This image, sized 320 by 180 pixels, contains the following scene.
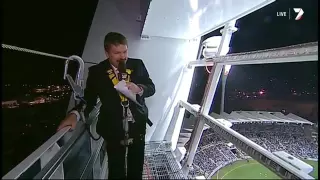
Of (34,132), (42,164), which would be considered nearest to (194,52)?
(42,164)

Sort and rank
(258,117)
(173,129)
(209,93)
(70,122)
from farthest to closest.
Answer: (173,129) < (209,93) < (258,117) < (70,122)

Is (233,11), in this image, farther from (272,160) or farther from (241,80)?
(272,160)

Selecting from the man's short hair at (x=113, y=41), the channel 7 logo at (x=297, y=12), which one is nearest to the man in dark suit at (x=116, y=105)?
the man's short hair at (x=113, y=41)

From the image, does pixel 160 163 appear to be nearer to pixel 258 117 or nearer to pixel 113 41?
pixel 258 117

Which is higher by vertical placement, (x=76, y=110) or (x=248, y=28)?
(x=248, y=28)

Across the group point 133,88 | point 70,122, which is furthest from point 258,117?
point 70,122

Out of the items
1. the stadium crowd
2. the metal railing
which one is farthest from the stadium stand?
the metal railing
